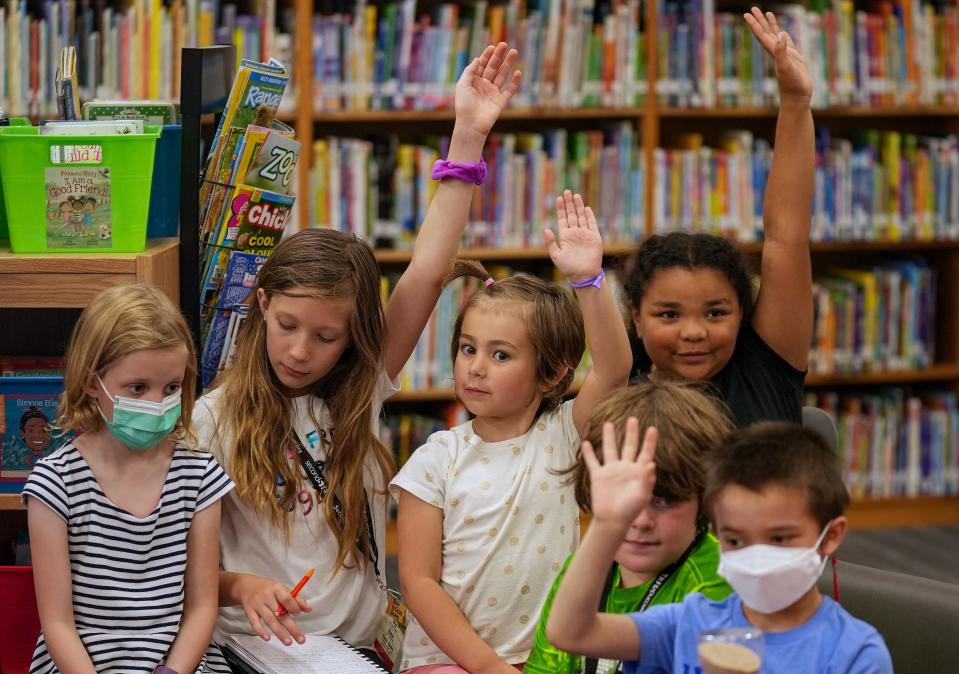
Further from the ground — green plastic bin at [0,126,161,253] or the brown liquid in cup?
green plastic bin at [0,126,161,253]

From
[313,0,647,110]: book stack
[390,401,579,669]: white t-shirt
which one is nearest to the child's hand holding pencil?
[390,401,579,669]: white t-shirt

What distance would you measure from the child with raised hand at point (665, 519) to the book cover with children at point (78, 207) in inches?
34.3

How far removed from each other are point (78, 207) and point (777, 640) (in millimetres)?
1255

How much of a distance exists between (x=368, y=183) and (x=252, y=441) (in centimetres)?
227

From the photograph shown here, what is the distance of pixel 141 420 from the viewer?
1763mm

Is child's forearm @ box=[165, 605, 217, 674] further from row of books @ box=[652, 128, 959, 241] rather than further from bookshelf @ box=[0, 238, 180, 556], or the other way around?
row of books @ box=[652, 128, 959, 241]

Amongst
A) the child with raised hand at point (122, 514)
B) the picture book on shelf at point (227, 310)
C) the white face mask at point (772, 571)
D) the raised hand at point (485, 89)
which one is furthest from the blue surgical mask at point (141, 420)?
the white face mask at point (772, 571)

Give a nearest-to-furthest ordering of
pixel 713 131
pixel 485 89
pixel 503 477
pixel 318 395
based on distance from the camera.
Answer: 1. pixel 503 477
2. pixel 318 395
3. pixel 485 89
4. pixel 713 131

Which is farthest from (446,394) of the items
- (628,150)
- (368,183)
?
(628,150)

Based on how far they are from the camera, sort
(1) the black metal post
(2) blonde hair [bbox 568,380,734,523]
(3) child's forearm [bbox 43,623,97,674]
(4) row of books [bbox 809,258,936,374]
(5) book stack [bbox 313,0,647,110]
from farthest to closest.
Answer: (4) row of books [bbox 809,258,936,374], (5) book stack [bbox 313,0,647,110], (1) the black metal post, (3) child's forearm [bbox 43,623,97,674], (2) blonde hair [bbox 568,380,734,523]

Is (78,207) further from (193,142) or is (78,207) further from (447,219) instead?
(447,219)

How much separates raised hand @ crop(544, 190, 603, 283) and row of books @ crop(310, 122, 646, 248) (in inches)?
87.5

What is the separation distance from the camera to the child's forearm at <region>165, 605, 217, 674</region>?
177 cm

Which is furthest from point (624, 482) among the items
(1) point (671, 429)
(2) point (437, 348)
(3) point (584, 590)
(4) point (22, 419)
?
(2) point (437, 348)
